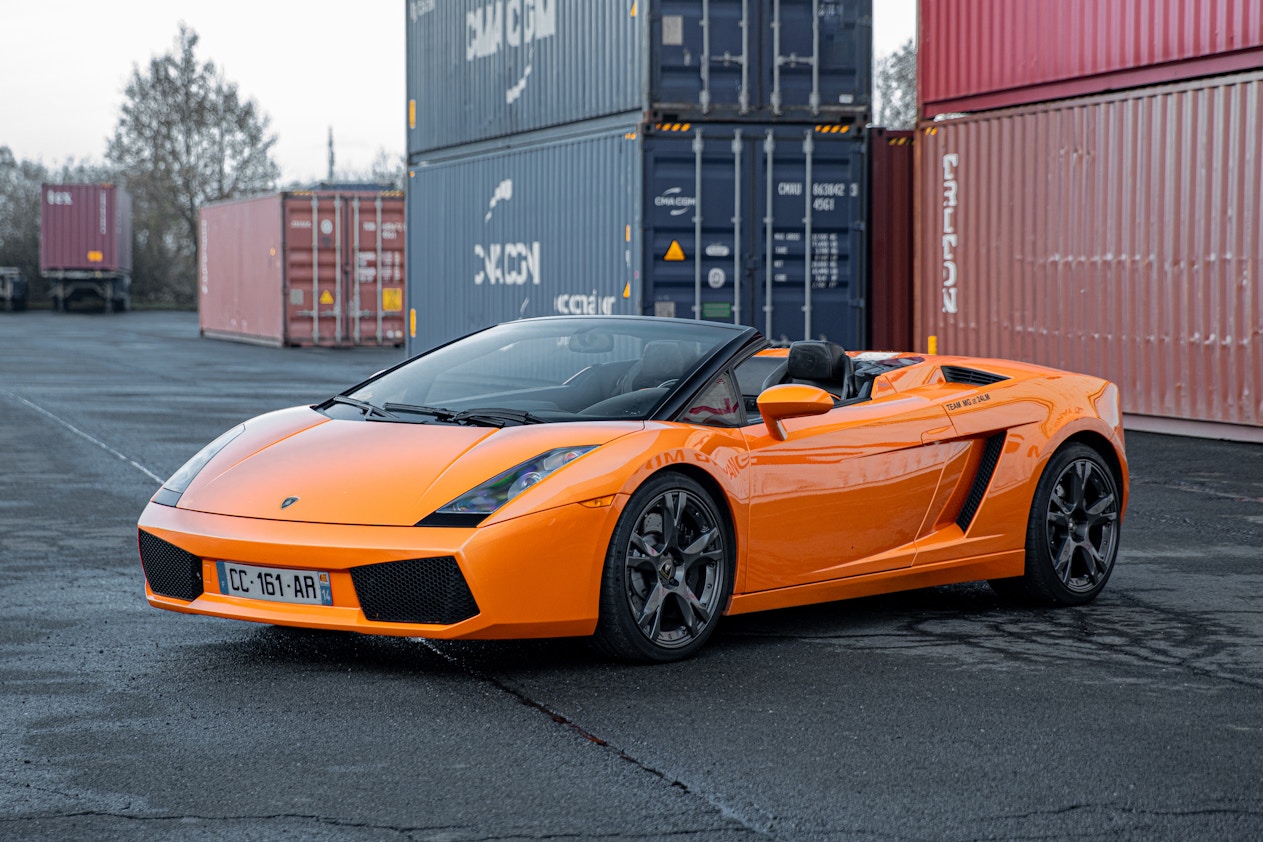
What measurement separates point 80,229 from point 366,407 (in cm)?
5436

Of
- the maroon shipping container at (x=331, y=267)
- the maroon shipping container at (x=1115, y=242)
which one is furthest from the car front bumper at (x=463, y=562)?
the maroon shipping container at (x=331, y=267)

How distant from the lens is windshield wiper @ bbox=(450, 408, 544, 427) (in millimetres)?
5348

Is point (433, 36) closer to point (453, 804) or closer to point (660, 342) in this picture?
point (660, 342)

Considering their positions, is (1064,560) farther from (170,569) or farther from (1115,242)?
(1115,242)

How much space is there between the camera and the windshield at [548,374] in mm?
5504

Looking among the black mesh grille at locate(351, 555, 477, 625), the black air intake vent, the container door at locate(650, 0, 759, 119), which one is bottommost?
the black mesh grille at locate(351, 555, 477, 625)

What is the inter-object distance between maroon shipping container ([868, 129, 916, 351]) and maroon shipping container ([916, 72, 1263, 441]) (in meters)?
0.31

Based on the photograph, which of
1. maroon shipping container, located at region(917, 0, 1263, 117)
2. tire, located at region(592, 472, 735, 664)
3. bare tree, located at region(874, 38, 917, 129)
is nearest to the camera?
tire, located at region(592, 472, 735, 664)

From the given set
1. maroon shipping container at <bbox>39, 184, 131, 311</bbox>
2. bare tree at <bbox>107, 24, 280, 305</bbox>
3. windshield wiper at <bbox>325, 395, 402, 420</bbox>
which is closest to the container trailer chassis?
maroon shipping container at <bbox>39, 184, 131, 311</bbox>

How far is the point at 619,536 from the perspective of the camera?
500 centimetres

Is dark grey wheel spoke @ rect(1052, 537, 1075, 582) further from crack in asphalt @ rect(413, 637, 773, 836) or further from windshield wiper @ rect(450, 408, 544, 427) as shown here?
crack in asphalt @ rect(413, 637, 773, 836)

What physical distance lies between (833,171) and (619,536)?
11.2 metres

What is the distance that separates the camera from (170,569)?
5.16m

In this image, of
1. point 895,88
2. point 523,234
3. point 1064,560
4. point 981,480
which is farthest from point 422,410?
point 895,88
